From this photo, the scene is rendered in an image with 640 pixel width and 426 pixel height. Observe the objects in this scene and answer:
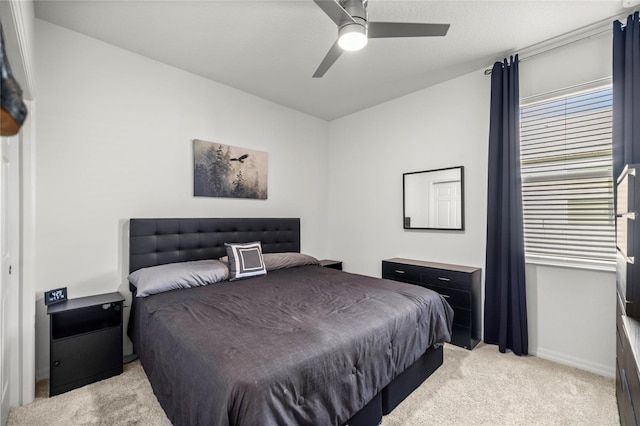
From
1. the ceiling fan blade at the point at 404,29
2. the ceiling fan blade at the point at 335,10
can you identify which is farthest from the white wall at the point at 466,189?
the ceiling fan blade at the point at 335,10

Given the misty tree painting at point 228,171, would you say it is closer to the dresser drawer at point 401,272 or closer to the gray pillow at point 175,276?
the gray pillow at point 175,276

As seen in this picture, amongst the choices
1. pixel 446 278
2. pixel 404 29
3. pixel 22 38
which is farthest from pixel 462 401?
pixel 22 38

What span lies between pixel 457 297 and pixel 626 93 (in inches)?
87.0

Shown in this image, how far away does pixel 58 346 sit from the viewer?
223 centimetres

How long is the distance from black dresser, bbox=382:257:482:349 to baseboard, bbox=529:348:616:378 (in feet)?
1.82

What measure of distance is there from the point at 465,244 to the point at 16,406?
4173 millimetres

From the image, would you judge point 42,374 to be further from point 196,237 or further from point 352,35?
point 352,35

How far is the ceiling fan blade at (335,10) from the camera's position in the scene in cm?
175

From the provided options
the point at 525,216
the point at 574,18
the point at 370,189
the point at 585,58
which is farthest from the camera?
the point at 370,189

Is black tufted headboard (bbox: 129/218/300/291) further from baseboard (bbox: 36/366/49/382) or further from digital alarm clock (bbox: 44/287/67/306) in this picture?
baseboard (bbox: 36/366/49/382)

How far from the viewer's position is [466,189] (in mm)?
3414

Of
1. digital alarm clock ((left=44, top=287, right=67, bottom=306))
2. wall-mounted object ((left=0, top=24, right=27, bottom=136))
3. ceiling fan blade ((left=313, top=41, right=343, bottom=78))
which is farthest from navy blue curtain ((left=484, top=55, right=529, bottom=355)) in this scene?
digital alarm clock ((left=44, top=287, right=67, bottom=306))

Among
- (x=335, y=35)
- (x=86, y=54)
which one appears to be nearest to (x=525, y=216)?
(x=335, y=35)

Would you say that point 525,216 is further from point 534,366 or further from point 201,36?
point 201,36
